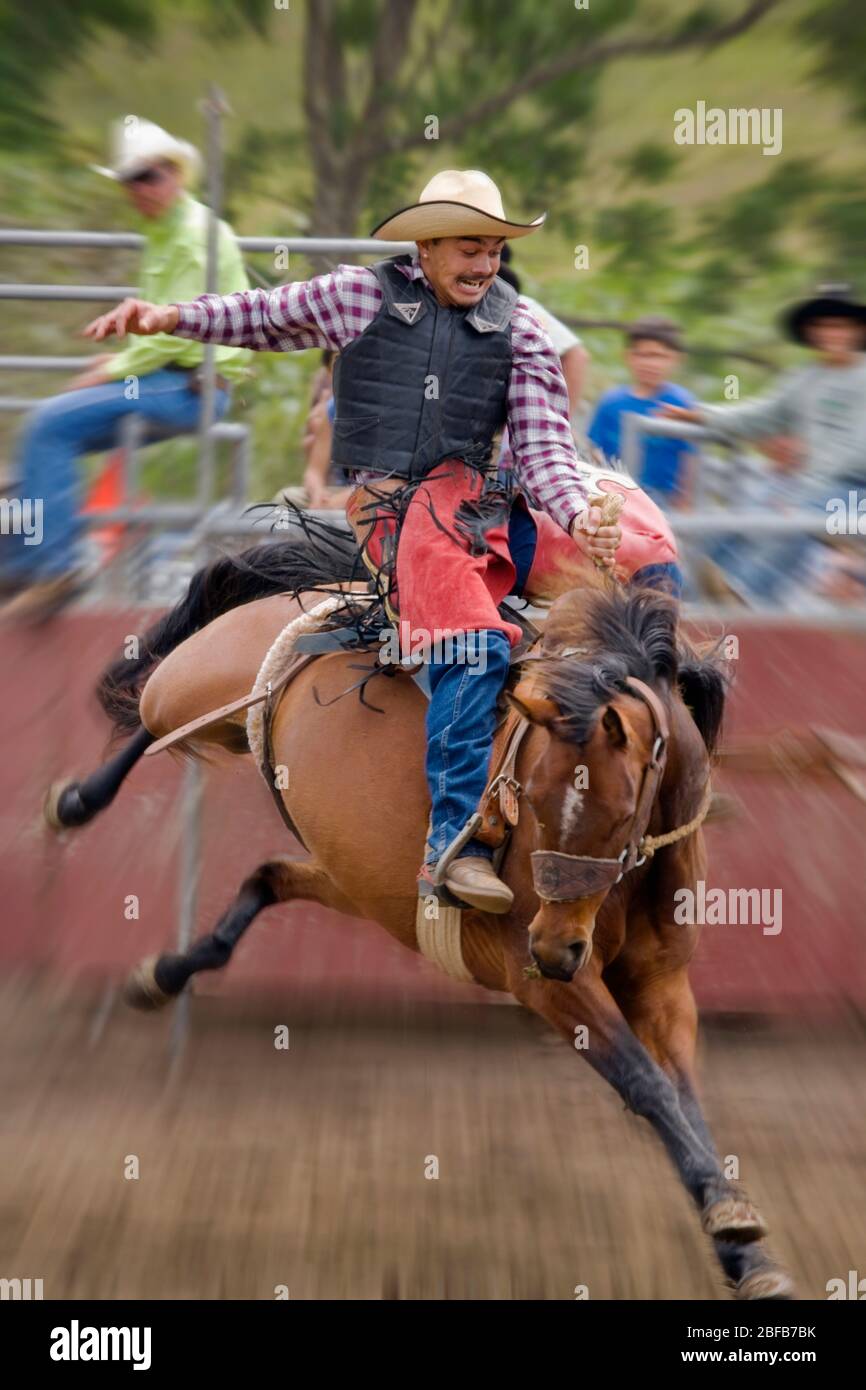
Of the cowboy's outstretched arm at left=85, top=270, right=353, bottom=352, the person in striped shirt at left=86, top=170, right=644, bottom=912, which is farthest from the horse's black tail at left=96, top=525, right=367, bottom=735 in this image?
the cowboy's outstretched arm at left=85, top=270, right=353, bottom=352

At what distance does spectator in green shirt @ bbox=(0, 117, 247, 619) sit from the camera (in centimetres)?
585

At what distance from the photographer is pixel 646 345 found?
21.0 feet

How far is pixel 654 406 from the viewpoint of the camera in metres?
6.39

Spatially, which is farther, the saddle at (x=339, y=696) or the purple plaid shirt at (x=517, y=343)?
the purple plaid shirt at (x=517, y=343)

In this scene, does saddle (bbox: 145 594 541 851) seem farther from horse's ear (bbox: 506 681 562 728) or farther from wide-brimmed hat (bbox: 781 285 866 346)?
wide-brimmed hat (bbox: 781 285 866 346)

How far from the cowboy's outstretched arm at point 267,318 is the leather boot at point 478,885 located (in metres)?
1.28

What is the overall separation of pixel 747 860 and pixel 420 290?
2.57 m

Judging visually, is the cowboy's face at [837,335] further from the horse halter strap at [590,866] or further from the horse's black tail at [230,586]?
the horse halter strap at [590,866]

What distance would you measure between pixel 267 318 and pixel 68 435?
176cm

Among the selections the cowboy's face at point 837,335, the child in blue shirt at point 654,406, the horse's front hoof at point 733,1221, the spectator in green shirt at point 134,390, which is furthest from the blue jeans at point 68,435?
the horse's front hoof at point 733,1221

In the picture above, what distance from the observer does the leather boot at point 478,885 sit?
3.98 m

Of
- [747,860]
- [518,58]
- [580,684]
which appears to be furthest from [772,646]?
[518,58]

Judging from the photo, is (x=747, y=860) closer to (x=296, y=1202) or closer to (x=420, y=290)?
(x=296, y=1202)

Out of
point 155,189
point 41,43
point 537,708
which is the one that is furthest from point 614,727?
point 41,43
